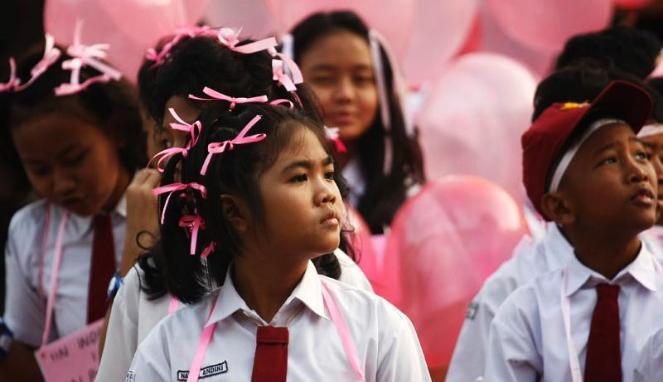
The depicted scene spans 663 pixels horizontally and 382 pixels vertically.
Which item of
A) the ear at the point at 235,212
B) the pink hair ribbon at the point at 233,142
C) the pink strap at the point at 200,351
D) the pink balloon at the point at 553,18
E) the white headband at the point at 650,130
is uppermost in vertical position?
the pink hair ribbon at the point at 233,142

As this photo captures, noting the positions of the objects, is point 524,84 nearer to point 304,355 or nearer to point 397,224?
point 397,224

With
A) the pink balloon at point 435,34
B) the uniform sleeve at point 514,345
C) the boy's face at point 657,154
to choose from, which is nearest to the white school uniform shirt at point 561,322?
the uniform sleeve at point 514,345

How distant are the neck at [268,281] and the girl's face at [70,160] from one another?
107 cm

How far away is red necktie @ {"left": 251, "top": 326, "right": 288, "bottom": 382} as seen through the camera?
90.0 inches

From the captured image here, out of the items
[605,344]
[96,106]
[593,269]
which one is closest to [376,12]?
[96,106]

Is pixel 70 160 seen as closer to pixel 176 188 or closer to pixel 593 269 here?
pixel 176 188

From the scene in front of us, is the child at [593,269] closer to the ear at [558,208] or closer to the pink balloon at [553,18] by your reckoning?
the ear at [558,208]

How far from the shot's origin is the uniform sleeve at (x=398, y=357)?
91.0 inches

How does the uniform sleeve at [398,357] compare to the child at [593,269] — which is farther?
the child at [593,269]

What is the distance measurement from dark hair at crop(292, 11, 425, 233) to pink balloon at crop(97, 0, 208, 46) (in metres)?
0.65

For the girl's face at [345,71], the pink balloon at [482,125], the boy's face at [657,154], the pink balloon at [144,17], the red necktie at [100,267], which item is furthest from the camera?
the girl's face at [345,71]

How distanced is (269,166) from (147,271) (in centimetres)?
Answer: 46

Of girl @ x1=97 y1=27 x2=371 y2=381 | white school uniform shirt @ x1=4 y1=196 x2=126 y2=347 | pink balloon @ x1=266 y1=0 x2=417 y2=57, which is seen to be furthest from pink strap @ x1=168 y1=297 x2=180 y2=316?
pink balloon @ x1=266 y1=0 x2=417 y2=57

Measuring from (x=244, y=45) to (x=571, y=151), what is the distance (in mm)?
728
